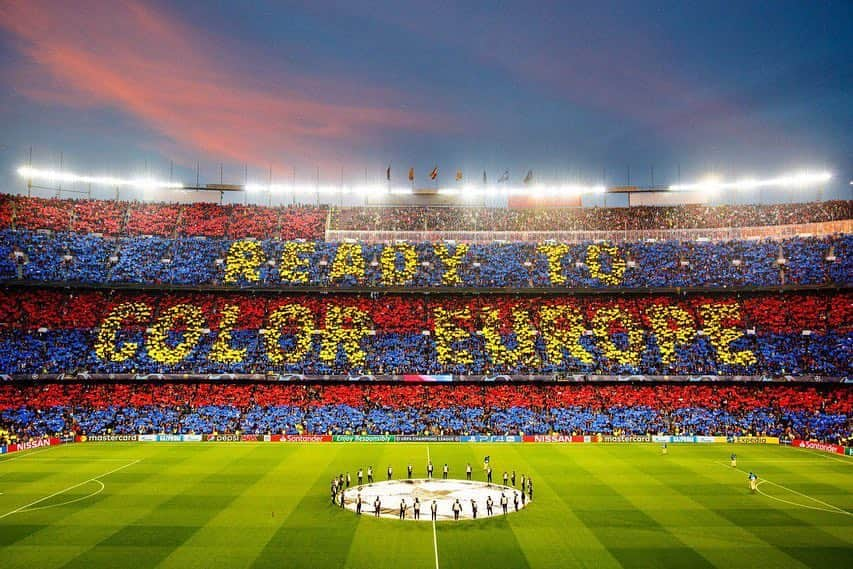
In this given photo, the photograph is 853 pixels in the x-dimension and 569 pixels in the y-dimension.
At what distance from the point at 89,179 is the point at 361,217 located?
33.5 metres

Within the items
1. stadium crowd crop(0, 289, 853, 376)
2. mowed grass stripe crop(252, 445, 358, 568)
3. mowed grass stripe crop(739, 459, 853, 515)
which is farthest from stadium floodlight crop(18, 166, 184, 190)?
mowed grass stripe crop(739, 459, 853, 515)

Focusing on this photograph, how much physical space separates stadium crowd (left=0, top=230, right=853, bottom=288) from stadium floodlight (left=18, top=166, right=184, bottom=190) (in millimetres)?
10518

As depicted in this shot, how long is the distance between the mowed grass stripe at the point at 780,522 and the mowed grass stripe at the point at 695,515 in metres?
0.33

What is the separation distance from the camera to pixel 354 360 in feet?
214

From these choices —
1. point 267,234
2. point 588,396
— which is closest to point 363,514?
point 588,396

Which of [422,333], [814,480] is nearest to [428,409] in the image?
[422,333]

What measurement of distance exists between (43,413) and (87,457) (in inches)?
484

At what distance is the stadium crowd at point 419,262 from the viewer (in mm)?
69188

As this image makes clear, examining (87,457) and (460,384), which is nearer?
(87,457)

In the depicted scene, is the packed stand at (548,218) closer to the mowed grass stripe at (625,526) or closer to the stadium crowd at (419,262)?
the stadium crowd at (419,262)

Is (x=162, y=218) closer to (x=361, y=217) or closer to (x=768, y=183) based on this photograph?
(x=361, y=217)

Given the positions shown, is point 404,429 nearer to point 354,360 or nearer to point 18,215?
point 354,360

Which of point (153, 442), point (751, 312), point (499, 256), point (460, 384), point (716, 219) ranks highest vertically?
point (716, 219)

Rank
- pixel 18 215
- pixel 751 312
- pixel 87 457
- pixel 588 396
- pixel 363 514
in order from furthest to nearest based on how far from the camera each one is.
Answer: pixel 18 215 → pixel 751 312 → pixel 588 396 → pixel 87 457 → pixel 363 514
